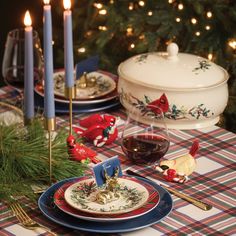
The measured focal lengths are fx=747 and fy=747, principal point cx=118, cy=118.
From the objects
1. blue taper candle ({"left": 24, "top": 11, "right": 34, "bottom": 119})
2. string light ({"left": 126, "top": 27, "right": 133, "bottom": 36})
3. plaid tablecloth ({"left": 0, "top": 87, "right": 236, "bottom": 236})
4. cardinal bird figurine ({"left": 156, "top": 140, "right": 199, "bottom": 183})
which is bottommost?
string light ({"left": 126, "top": 27, "right": 133, "bottom": 36})

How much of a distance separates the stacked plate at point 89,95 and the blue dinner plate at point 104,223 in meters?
0.62

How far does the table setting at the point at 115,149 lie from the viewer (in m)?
1.71

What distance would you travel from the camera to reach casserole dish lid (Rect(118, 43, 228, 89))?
2244 mm

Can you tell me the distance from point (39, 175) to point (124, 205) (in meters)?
0.28

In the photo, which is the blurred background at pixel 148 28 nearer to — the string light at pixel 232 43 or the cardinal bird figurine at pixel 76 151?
the string light at pixel 232 43

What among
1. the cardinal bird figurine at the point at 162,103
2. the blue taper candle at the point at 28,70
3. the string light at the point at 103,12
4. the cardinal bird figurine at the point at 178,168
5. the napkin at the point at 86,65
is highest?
the blue taper candle at the point at 28,70

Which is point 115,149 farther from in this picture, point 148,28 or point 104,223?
point 148,28

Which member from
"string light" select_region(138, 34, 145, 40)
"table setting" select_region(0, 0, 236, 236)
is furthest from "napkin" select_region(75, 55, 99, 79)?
"string light" select_region(138, 34, 145, 40)

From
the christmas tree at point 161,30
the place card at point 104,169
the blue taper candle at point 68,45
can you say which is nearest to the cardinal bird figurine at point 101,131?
the blue taper candle at point 68,45

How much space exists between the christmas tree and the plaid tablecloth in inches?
34.1

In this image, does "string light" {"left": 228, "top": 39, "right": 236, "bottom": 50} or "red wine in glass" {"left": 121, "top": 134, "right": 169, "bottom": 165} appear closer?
"red wine in glass" {"left": 121, "top": 134, "right": 169, "bottom": 165}

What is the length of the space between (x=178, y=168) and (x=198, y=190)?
95 millimetres

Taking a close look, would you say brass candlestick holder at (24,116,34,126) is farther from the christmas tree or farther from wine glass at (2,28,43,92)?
the christmas tree

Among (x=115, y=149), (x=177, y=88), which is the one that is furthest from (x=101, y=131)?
(x=177, y=88)
